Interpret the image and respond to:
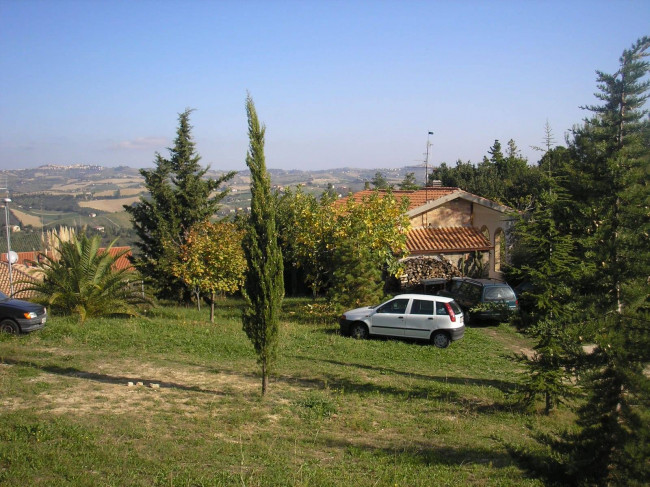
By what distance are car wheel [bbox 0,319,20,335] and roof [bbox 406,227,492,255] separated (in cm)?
1679

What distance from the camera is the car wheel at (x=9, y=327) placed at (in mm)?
14880

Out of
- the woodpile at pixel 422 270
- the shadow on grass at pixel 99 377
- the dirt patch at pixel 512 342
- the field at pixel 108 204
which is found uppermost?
the field at pixel 108 204

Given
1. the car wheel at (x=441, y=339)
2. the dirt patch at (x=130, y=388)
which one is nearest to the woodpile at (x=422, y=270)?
the car wheel at (x=441, y=339)

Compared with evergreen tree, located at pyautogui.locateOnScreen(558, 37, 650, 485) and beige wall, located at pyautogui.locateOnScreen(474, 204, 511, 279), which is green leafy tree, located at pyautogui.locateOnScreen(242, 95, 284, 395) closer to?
evergreen tree, located at pyautogui.locateOnScreen(558, 37, 650, 485)

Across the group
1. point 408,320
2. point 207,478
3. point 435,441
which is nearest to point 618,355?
point 435,441

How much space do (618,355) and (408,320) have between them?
11.1 m

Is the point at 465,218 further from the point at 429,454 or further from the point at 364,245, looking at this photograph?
the point at 429,454

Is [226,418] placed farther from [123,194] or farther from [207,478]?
[123,194]

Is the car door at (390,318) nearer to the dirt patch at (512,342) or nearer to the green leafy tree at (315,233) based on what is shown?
the dirt patch at (512,342)

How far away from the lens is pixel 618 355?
18.7ft

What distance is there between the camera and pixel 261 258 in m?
9.99

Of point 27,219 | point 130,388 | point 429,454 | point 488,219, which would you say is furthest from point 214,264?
point 27,219

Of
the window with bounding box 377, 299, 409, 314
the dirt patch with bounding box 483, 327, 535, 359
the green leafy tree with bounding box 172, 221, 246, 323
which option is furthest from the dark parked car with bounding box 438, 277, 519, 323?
the green leafy tree with bounding box 172, 221, 246, 323

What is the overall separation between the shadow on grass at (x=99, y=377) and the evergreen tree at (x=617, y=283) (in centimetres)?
704
